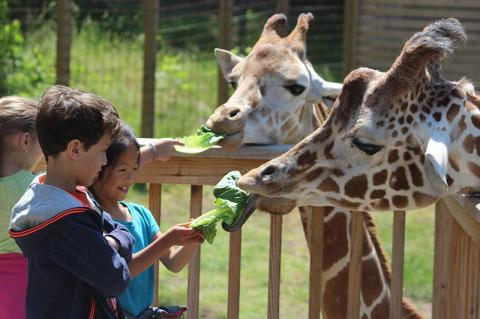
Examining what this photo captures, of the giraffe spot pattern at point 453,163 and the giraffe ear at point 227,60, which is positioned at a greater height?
the giraffe ear at point 227,60

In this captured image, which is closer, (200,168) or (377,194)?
(377,194)

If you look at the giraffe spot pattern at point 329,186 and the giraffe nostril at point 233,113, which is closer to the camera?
the giraffe spot pattern at point 329,186

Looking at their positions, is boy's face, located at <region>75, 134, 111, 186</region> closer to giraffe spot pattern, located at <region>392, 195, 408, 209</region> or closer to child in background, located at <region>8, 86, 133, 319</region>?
child in background, located at <region>8, 86, 133, 319</region>

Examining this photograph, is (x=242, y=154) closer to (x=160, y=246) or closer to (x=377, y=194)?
(x=377, y=194)

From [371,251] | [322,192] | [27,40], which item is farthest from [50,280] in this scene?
[27,40]

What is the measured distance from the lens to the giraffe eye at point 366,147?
12.6ft

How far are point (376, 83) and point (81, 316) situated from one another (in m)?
1.46

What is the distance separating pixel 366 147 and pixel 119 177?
969 mm

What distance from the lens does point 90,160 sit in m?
3.39

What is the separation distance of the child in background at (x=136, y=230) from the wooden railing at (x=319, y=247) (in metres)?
0.43

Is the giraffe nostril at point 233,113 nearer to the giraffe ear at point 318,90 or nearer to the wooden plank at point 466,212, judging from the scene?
the giraffe ear at point 318,90

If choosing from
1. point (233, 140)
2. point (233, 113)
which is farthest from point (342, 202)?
point (233, 113)

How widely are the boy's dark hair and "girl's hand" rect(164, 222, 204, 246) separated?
1.56ft

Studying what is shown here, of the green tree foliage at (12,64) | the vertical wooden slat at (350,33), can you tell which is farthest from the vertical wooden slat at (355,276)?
the vertical wooden slat at (350,33)
